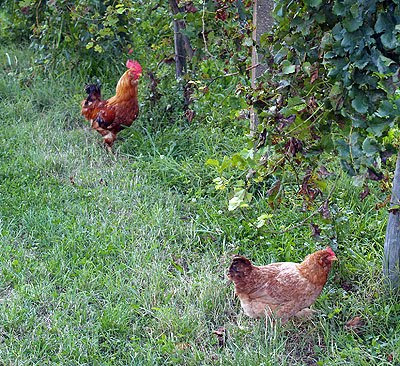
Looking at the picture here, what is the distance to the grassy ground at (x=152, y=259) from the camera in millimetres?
3193

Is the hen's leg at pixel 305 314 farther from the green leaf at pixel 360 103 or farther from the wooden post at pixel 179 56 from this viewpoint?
the wooden post at pixel 179 56

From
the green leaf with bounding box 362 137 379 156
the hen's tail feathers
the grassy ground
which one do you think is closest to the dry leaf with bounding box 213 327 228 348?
the grassy ground

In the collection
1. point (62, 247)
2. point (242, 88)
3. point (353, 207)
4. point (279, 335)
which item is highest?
point (242, 88)

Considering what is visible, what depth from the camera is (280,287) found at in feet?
10.6

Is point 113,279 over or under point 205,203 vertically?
over

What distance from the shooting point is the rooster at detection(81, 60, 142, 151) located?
212 inches

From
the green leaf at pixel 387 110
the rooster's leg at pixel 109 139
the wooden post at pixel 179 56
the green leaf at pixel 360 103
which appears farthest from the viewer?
the wooden post at pixel 179 56

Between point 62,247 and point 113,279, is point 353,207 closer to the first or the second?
point 113,279

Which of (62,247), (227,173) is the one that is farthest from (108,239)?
(227,173)

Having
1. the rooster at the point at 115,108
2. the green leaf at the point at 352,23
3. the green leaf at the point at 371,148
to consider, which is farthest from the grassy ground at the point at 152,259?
the green leaf at the point at 352,23

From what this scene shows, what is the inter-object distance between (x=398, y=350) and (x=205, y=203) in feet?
5.90

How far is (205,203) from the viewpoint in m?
4.47

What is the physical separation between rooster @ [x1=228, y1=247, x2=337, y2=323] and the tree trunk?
0.98 ft

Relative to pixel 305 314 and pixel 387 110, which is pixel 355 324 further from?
pixel 387 110
